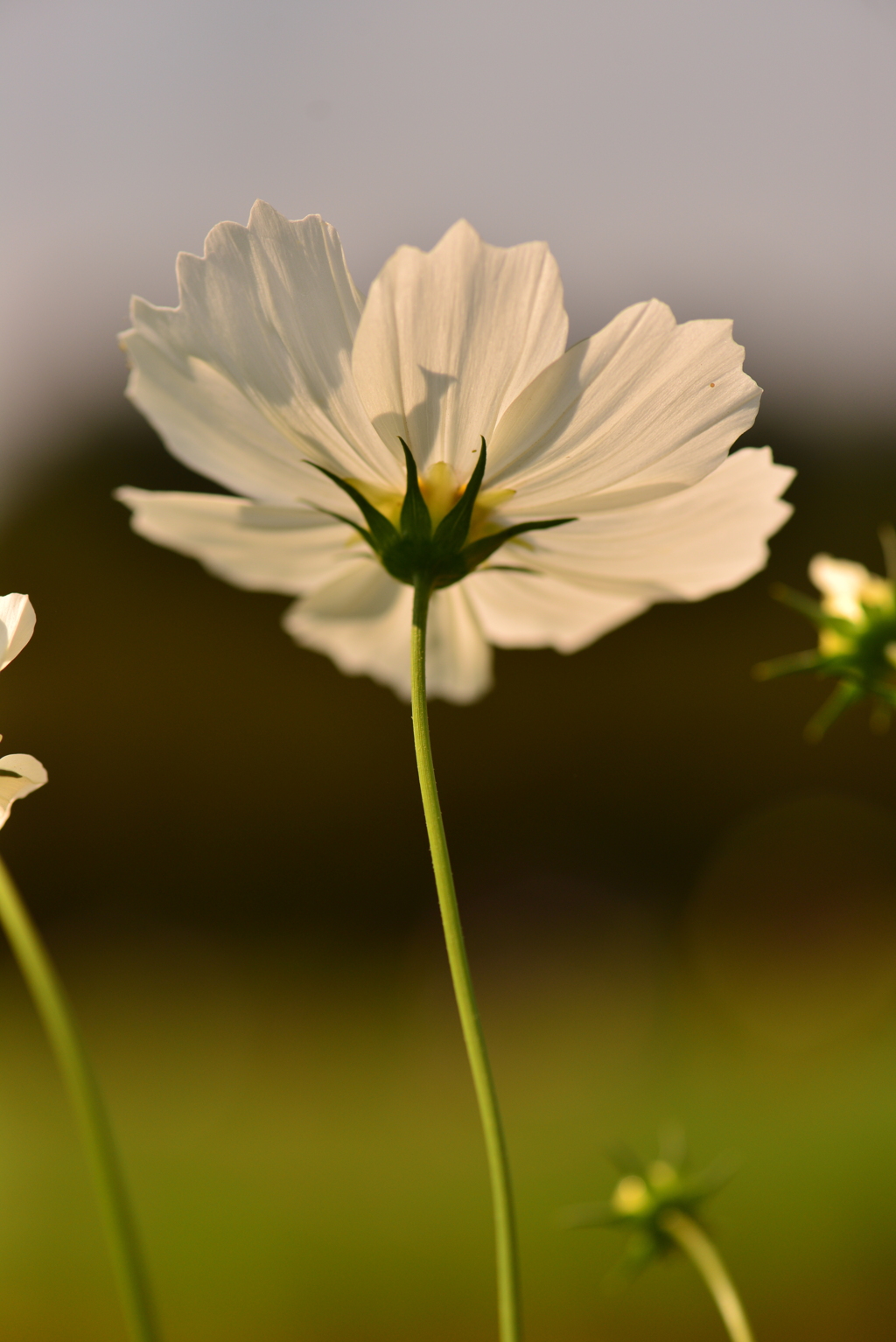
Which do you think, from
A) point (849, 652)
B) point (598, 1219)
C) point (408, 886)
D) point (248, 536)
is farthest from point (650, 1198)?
point (408, 886)

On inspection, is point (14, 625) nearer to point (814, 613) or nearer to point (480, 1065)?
point (480, 1065)

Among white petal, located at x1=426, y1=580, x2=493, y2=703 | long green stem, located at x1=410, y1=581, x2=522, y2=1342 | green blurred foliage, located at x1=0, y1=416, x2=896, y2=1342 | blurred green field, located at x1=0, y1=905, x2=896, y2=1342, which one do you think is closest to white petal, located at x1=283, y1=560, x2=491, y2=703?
white petal, located at x1=426, y1=580, x2=493, y2=703

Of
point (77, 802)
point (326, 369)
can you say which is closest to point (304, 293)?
point (326, 369)

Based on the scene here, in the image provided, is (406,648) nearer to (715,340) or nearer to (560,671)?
(715,340)

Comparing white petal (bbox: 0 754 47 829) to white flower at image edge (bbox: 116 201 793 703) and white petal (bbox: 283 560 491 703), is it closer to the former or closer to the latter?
white flower at image edge (bbox: 116 201 793 703)

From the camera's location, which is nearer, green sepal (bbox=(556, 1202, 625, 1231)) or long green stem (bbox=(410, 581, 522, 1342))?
long green stem (bbox=(410, 581, 522, 1342))

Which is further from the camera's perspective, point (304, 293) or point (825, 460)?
point (825, 460)
